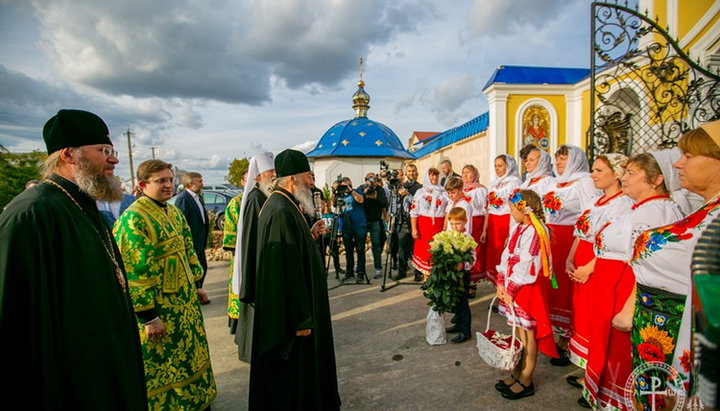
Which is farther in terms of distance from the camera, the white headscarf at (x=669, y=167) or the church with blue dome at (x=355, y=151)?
the church with blue dome at (x=355, y=151)

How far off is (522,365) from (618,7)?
4474mm

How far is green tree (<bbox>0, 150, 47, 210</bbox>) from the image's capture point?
7465 mm

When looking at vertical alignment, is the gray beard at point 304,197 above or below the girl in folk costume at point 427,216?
above

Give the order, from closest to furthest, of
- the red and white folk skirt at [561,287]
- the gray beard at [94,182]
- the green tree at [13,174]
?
the gray beard at [94,182], the red and white folk skirt at [561,287], the green tree at [13,174]

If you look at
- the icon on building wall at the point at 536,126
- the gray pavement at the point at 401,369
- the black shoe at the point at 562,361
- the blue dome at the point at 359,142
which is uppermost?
the blue dome at the point at 359,142

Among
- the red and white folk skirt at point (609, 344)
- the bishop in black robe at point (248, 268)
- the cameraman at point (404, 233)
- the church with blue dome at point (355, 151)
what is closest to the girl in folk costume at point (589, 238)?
the red and white folk skirt at point (609, 344)

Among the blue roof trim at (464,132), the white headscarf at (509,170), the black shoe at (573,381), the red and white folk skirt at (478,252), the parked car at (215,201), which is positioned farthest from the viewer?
the parked car at (215,201)

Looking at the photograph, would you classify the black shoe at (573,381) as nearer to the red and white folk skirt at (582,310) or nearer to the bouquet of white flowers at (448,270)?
the red and white folk skirt at (582,310)

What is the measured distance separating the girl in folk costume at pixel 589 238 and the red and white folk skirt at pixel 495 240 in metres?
2.03

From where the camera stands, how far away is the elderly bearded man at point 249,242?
8.75ft

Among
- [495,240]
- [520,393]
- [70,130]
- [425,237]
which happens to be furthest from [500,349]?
[425,237]

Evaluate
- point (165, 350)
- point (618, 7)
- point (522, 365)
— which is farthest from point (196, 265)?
point (618, 7)

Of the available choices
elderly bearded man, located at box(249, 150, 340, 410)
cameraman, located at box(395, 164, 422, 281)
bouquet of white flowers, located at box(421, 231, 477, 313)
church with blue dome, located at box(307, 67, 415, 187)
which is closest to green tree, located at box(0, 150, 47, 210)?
cameraman, located at box(395, 164, 422, 281)

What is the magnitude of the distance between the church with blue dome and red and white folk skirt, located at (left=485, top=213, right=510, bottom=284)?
43.2 feet
